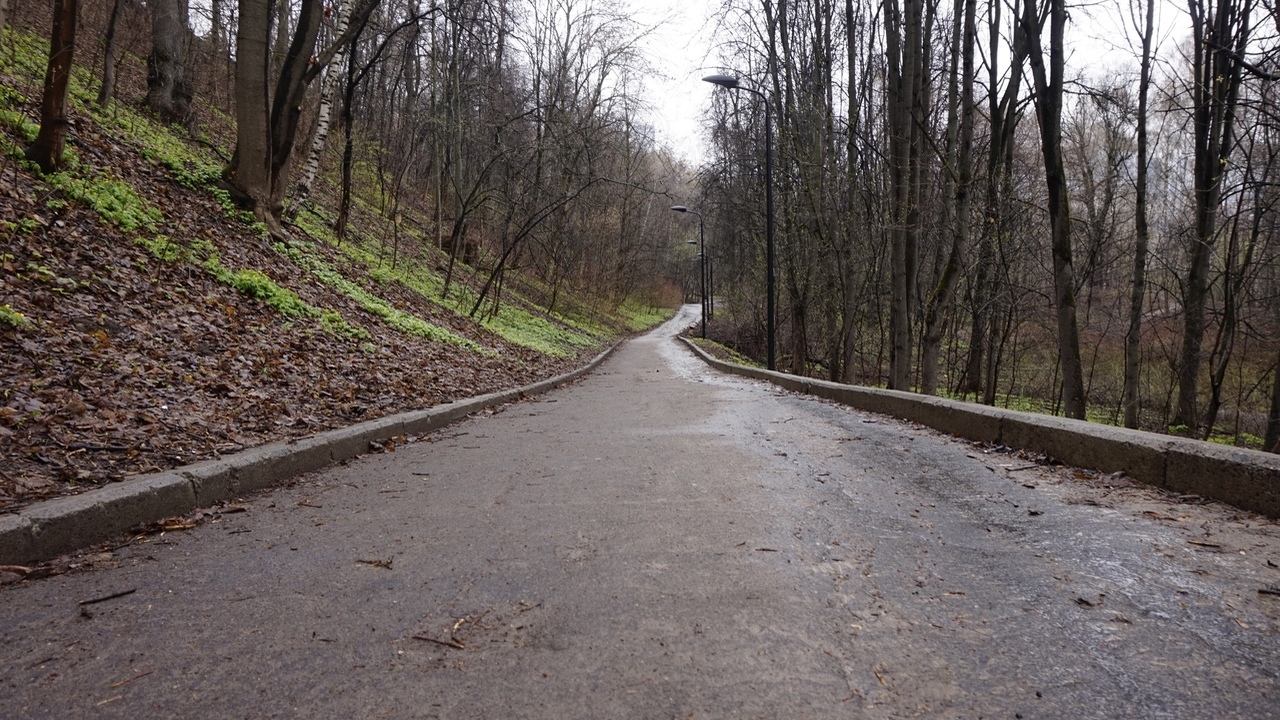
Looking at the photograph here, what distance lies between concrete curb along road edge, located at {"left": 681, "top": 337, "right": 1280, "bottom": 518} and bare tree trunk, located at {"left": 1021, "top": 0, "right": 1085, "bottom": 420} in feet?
9.01

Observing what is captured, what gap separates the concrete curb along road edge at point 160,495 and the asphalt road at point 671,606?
0.64ft

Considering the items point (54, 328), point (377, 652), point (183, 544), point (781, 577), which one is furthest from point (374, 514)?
point (54, 328)

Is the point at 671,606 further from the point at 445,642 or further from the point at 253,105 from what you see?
the point at 253,105

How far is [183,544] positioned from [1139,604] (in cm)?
426

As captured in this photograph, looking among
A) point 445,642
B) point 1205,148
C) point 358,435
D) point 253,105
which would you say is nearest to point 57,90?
point 253,105

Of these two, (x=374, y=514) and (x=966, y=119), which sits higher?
A: (x=966, y=119)

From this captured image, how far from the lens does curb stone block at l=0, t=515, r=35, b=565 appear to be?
2887 millimetres

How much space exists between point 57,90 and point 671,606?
8.68 meters

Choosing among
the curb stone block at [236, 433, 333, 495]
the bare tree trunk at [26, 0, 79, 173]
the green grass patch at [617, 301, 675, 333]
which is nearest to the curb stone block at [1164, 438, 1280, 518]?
the curb stone block at [236, 433, 333, 495]

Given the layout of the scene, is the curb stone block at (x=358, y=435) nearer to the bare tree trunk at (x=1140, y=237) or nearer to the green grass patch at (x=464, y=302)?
the green grass patch at (x=464, y=302)

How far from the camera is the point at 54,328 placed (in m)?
5.12

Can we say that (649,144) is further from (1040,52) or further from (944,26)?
(1040,52)

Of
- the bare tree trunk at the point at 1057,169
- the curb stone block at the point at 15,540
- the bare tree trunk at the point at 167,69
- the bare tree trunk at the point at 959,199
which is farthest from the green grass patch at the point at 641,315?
the curb stone block at the point at 15,540

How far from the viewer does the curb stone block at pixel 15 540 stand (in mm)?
2887
